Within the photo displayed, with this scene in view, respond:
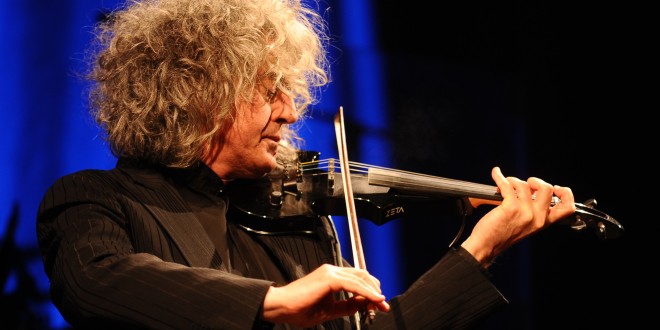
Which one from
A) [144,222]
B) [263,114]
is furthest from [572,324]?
[144,222]

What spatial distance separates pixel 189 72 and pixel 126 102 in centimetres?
14

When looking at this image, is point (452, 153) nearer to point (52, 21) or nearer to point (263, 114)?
point (263, 114)

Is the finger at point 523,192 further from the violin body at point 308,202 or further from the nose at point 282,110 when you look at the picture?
the nose at point 282,110

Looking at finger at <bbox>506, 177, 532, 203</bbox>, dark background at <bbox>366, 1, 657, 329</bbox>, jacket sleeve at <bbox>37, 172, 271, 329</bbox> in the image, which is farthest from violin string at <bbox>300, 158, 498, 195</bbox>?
dark background at <bbox>366, 1, 657, 329</bbox>

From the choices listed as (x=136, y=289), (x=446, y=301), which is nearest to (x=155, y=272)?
(x=136, y=289)

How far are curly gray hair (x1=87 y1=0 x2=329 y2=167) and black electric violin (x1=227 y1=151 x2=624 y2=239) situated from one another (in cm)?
15

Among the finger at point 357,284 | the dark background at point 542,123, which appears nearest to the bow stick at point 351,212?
the finger at point 357,284

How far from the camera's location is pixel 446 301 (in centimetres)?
93

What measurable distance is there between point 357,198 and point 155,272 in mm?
529

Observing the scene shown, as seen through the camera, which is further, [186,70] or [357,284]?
[186,70]

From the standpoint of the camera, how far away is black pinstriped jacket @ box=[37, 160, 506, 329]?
83 centimetres

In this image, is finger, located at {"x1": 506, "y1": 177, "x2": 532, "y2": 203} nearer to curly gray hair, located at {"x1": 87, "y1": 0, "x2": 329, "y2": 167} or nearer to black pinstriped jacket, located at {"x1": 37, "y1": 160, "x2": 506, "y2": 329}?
black pinstriped jacket, located at {"x1": 37, "y1": 160, "x2": 506, "y2": 329}

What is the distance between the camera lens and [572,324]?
209 centimetres

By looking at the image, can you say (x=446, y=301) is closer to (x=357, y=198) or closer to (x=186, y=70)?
(x=357, y=198)
